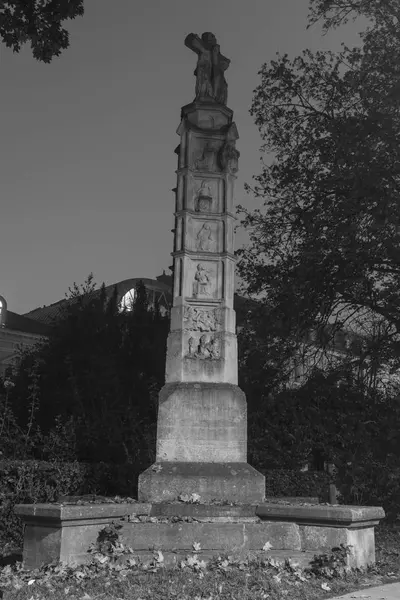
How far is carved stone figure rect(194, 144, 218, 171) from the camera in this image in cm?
971

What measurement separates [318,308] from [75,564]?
1157cm

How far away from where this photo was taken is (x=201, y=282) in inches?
363

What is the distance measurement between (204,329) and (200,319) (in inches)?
5.9

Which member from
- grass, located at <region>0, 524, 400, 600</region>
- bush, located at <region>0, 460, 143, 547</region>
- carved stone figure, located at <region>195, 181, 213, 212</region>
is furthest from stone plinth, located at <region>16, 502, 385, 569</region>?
carved stone figure, located at <region>195, 181, 213, 212</region>

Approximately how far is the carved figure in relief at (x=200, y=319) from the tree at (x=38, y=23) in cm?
372

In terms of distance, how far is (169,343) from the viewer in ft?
29.6

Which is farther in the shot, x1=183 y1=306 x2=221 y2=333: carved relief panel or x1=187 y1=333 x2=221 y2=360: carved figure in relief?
x1=183 y1=306 x2=221 y2=333: carved relief panel

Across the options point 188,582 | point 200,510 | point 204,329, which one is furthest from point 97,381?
point 188,582

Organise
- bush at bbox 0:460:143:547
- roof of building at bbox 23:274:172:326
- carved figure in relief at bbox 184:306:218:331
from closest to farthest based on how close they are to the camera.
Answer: carved figure in relief at bbox 184:306:218:331 → bush at bbox 0:460:143:547 → roof of building at bbox 23:274:172:326

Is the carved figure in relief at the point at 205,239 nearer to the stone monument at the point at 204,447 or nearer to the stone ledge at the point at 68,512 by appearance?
the stone monument at the point at 204,447

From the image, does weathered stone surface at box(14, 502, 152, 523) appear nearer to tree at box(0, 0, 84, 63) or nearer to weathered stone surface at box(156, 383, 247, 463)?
weathered stone surface at box(156, 383, 247, 463)

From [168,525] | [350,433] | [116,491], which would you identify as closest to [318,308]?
[350,433]

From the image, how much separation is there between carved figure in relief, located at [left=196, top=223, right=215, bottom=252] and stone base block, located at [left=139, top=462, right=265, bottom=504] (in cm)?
300

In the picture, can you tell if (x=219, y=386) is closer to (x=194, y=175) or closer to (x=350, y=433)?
(x=194, y=175)
